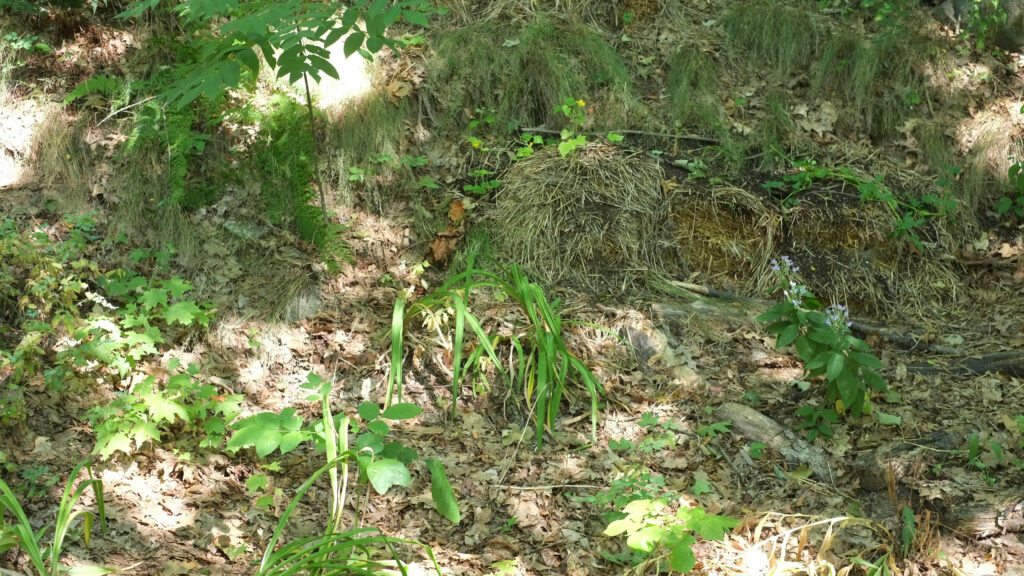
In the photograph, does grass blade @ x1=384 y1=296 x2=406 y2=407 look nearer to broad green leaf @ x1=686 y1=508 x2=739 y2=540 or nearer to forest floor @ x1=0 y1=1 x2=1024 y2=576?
forest floor @ x1=0 y1=1 x2=1024 y2=576

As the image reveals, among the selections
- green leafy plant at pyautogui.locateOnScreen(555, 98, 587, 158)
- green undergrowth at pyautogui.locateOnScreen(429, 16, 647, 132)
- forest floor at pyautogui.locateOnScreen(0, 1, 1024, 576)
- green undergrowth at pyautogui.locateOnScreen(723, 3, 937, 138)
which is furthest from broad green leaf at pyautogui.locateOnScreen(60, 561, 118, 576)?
green undergrowth at pyautogui.locateOnScreen(723, 3, 937, 138)

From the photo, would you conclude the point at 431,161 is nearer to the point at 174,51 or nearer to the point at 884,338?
the point at 174,51

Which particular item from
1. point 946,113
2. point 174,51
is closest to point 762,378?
point 946,113

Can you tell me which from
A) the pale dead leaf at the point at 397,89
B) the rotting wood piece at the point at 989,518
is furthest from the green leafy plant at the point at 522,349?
the pale dead leaf at the point at 397,89

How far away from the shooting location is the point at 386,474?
204cm

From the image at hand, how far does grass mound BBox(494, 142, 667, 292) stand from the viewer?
450 cm

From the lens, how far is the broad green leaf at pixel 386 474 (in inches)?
79.4

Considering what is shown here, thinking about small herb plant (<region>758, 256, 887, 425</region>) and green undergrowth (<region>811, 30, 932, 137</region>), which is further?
green undergrowth (<region>811, 30, 932, 137</region>)

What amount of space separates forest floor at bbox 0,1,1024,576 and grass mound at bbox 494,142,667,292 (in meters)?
0.03

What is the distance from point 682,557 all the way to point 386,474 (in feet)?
3.24

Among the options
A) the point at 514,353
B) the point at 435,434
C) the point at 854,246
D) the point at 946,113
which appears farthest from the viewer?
the point at 946,113

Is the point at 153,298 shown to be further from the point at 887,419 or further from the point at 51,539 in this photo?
the point at 887,419

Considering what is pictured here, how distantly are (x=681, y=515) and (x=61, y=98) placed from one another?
431cm

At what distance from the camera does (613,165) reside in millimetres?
4828
